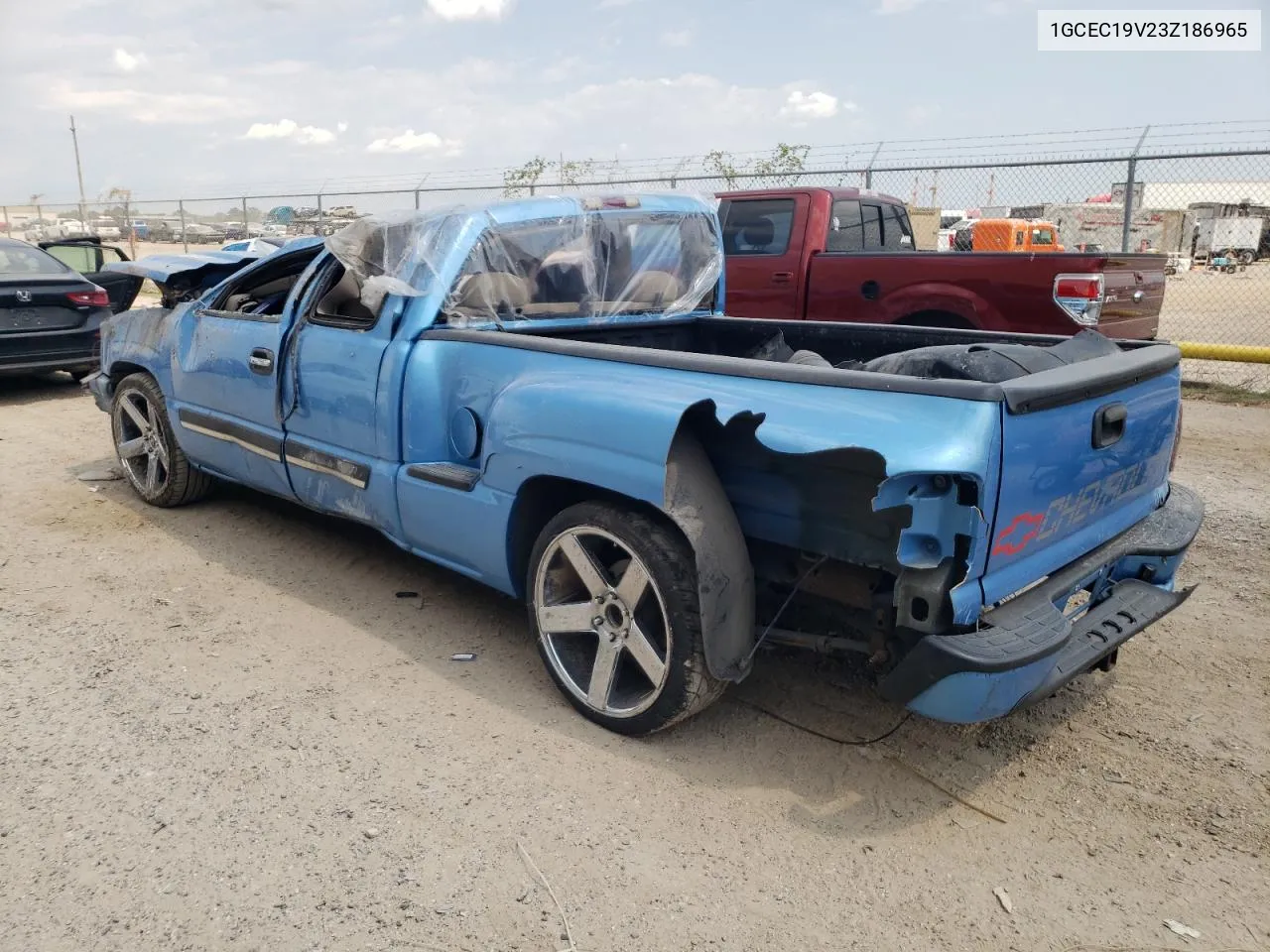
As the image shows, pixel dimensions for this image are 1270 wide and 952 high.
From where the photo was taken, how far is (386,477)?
13.2ft

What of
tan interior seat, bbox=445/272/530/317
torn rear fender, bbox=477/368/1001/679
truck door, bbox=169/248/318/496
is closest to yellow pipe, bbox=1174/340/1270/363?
tan interior seat, bbox=445/272/530/317

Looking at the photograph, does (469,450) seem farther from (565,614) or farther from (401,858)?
(401,858)

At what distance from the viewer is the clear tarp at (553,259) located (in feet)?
13.5

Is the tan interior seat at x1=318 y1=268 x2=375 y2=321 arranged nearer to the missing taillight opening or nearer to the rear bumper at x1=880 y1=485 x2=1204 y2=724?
the rear bumper at x1=880 y1=485 x2=1204 y2=724

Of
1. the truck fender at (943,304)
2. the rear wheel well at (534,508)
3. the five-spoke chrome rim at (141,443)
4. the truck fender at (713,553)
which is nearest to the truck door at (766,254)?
the truck fender at (943,304)

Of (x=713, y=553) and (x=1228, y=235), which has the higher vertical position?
(x=1228, y=235)

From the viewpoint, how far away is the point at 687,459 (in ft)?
10.0

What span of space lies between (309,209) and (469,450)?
18436mm

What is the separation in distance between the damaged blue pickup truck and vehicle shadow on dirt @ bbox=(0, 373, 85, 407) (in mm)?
5741

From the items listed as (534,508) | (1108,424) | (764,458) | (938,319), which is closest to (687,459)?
(764,458)

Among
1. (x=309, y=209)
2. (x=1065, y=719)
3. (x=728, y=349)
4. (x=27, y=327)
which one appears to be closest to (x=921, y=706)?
(x=1065, y=719)

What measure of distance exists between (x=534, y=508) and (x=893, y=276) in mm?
5054

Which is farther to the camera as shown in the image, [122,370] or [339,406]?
[122,370]

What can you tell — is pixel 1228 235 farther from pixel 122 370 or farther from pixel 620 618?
pixel 620 618
